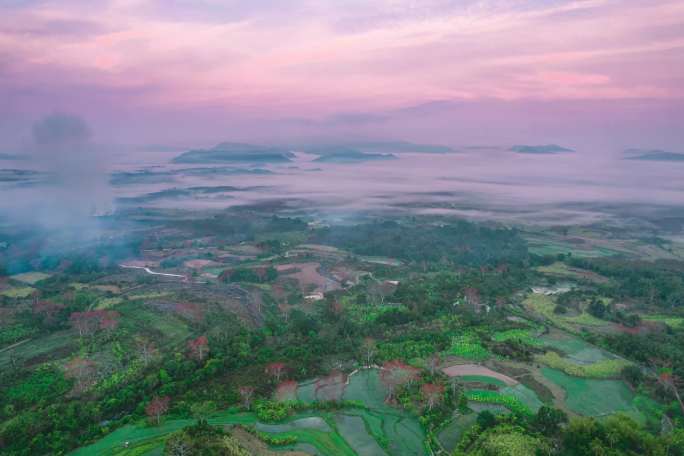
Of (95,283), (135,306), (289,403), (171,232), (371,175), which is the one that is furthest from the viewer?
(371,175)

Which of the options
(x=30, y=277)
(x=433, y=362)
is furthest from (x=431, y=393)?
(x=30, y=277)

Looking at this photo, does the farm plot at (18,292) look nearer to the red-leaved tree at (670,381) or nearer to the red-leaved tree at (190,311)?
the red-leaved tree at (190,311)

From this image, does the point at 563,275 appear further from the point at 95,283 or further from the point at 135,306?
the point at 95,283

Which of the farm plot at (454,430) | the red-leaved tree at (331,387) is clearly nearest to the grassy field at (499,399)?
the farm plot at (454,430)

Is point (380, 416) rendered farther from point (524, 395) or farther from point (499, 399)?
point (524, 395)

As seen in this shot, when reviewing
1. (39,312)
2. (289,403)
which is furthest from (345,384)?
(39,312)

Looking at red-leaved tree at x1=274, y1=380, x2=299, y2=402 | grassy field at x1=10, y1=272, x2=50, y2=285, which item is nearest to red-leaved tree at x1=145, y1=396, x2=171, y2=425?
red-leaved tree at x1=274, y1=380, x2=299, y2=402
